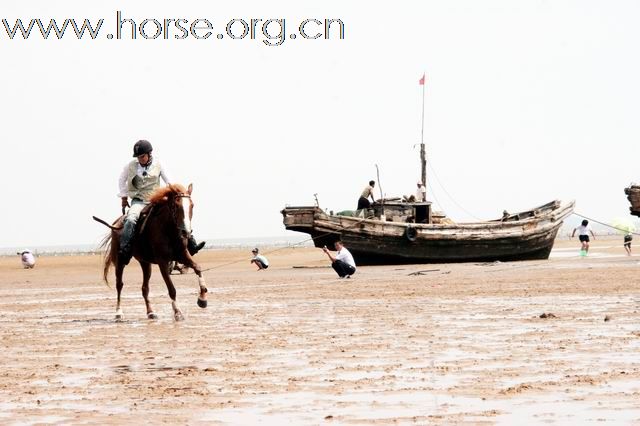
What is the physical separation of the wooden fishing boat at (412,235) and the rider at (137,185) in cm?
1912

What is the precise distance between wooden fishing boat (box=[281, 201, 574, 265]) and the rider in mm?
19120

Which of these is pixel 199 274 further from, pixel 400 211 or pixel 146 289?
pixel 400 211

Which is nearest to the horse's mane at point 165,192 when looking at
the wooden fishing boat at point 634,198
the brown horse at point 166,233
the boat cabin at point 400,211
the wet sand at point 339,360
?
the brown horse at point 166,233

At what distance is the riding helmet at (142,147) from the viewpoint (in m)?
15.6

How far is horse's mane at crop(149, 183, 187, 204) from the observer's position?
14961 millimetres

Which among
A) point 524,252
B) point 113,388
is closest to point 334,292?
point 113,388

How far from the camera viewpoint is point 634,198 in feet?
96.0

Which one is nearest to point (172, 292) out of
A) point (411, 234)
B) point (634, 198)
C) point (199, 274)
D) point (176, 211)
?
point (199, 274)

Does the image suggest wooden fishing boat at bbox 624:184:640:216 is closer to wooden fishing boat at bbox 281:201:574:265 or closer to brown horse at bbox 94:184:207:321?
wooden fishing boat at bbox 281:201:574:265

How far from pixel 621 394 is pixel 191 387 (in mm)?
2959

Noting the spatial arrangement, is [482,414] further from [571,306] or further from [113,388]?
[571,306]

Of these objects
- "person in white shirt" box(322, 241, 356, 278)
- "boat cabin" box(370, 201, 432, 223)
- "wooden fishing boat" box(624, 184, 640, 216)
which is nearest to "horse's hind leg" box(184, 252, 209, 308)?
"person in white shirt" box(322, 241, 356, 278)

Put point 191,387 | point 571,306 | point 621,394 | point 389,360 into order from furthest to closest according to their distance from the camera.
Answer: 1. point 571,306
2. point 389,360
3. point 191,387
4. point 621,394

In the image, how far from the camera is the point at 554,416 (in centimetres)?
666
